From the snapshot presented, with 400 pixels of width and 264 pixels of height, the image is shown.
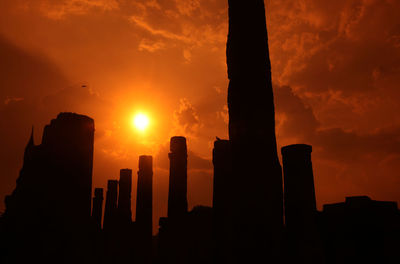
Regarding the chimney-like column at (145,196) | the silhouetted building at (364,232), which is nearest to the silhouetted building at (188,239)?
the chimney-like column at (145,196)

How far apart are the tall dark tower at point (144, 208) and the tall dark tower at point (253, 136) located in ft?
27.8

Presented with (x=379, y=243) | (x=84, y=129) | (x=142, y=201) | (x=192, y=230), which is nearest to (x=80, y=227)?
(x=84, y=129)

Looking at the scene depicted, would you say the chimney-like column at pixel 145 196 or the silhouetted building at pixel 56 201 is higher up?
the chimney-like column at pixel 145 196

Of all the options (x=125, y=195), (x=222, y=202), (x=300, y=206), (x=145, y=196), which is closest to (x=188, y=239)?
(x=222, y=202)

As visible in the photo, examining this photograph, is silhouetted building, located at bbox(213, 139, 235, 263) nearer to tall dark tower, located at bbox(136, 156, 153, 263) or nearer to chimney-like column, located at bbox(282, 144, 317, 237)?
chimney-like column, located at bbox(282, 144, 317, 237)

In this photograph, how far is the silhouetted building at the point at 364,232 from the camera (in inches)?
321

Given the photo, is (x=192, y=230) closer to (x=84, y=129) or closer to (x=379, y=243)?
(x=379, y=243)

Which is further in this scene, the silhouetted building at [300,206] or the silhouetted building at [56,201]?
the silhouetted building at [300,206]

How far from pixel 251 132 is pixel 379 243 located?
438 centimetres

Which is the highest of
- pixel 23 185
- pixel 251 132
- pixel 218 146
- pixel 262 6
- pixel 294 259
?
pixel 262 6

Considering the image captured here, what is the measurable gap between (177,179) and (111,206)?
5441mm

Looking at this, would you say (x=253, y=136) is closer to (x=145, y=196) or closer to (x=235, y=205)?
(x=235, y=205)

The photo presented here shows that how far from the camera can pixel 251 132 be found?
6.71 m

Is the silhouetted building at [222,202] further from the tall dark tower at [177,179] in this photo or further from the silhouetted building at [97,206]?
the silhouetted building at [97,206]
